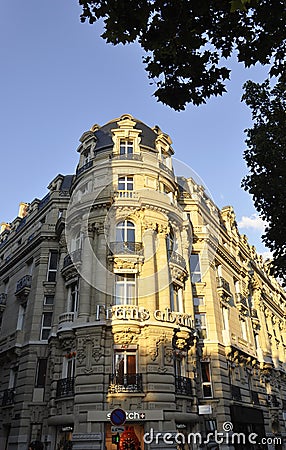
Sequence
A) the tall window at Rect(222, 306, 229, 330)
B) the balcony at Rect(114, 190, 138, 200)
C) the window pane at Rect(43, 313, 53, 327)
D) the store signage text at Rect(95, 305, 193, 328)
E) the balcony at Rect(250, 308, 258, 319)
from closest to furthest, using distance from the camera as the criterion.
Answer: the store signage text at Rect(95, 305, 193, 328), the balcony at Rect(114, 190, 138, 200), the window pane at Rect(43, 313, 53, 327), the tall window at Rect(222, 306, 229, 330), the balcony at Rect(250, 308, 258, 319)

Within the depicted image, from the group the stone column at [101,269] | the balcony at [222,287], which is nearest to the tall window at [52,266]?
the stone column at [101,269]

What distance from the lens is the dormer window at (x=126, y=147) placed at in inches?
933

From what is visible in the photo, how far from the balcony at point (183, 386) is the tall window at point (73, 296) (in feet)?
Answer: 21.1

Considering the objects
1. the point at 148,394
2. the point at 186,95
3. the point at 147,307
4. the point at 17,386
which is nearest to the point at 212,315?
the point at 147,307

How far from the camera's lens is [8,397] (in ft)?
71.8

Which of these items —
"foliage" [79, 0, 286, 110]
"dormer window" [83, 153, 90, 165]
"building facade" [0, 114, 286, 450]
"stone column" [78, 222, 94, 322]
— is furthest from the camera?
"dormer window" [83, 153, 90, 165]

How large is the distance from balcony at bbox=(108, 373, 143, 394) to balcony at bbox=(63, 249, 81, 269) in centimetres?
660

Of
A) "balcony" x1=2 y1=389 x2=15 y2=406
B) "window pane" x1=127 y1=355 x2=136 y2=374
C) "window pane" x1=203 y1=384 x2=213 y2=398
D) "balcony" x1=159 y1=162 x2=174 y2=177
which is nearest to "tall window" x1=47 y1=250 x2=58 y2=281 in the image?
"balcony" x1=2 y1=389 x2=15 y2=406

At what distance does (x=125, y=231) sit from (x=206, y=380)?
9.48m

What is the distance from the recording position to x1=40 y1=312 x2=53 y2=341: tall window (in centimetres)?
2235

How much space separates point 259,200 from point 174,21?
388 inches

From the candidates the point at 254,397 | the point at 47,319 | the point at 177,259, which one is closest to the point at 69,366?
the point at 47,319

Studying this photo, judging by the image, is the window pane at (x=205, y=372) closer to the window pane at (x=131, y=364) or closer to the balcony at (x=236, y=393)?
the balcony at (x=236, y=393)

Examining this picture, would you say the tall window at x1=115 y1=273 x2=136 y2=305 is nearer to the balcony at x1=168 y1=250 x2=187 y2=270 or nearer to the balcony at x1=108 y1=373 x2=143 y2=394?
the balcony at x1=168 y1=250 x2=187 y2=270
